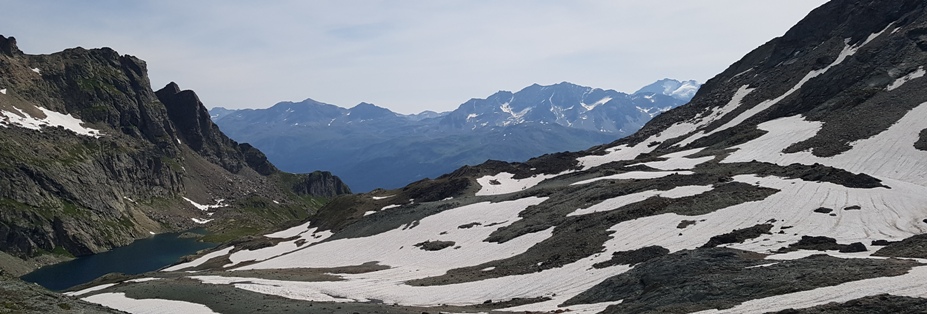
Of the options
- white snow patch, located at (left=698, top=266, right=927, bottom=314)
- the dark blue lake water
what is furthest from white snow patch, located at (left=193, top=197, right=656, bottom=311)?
the dark blue lake water

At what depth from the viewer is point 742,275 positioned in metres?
31.6

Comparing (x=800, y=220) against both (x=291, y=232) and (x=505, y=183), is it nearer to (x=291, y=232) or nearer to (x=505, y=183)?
(x=505, y=183)

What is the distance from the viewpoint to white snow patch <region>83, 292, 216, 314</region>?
45.5 m

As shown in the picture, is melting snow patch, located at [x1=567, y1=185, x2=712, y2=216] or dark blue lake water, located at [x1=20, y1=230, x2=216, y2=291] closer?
melting snow patch, located at [x1=567, y1=185, x2=712, y2=216]

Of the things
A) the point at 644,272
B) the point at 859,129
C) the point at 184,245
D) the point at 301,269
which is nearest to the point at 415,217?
the point at 301,269

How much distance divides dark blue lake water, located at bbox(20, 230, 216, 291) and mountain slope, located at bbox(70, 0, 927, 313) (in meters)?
41.3

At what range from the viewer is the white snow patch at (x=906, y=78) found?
3802 inches

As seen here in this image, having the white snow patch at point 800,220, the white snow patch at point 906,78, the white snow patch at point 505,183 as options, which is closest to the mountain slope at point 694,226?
the white snow patch at point 800,220

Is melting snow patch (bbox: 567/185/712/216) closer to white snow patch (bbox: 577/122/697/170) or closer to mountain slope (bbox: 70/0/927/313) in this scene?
mountain slope (bbox: 70/0/927/313)

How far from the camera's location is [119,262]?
497 feet

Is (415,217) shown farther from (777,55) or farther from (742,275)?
(777,55)

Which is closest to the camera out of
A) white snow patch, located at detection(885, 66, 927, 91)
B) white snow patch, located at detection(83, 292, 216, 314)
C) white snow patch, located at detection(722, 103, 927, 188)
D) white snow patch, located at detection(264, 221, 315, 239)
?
white snow patch, located at detection(83, 292, 216, 314)

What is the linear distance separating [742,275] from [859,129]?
224 ft

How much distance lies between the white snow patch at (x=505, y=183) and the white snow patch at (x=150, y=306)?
69.5 m
